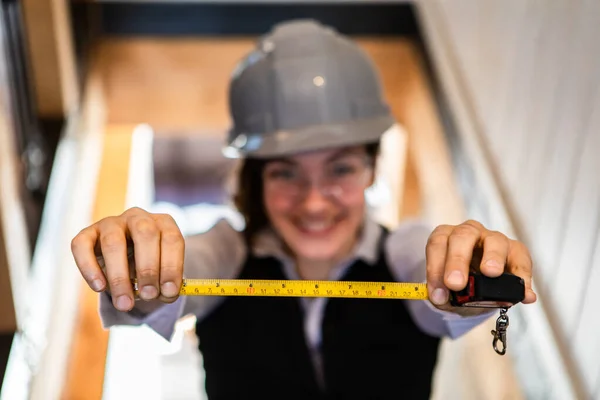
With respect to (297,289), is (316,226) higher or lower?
higher

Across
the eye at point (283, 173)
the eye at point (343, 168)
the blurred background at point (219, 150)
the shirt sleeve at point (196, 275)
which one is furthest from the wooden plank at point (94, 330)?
the eye at point (343, 168)

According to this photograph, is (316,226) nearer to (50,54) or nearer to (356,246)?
(356,246)

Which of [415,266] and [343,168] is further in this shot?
[343,168]

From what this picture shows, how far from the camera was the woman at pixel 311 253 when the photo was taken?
61.6 inches

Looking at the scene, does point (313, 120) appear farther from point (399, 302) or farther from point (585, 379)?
Answer: point (585, 379)

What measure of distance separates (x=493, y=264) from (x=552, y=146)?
724 mm

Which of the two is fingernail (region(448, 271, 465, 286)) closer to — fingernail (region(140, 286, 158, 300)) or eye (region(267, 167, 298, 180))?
fingernail (region(140, 286, 158, 300))

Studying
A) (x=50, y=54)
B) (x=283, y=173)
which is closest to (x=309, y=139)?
(x=283, y=173)

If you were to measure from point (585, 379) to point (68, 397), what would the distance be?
3.36 ft

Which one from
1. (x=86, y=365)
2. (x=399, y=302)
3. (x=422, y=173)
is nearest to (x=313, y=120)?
(x=399, y=302)

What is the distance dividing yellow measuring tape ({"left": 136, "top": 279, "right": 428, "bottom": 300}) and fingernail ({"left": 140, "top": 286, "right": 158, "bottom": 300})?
36 millimetres

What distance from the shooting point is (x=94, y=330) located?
1.59 metres

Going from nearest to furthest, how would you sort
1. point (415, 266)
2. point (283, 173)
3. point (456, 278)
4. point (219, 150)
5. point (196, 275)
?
point (456, 278) < point (196, 275) < point (415, 266) < point (283, 173) < point (219, 150)

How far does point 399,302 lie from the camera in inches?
62.8
